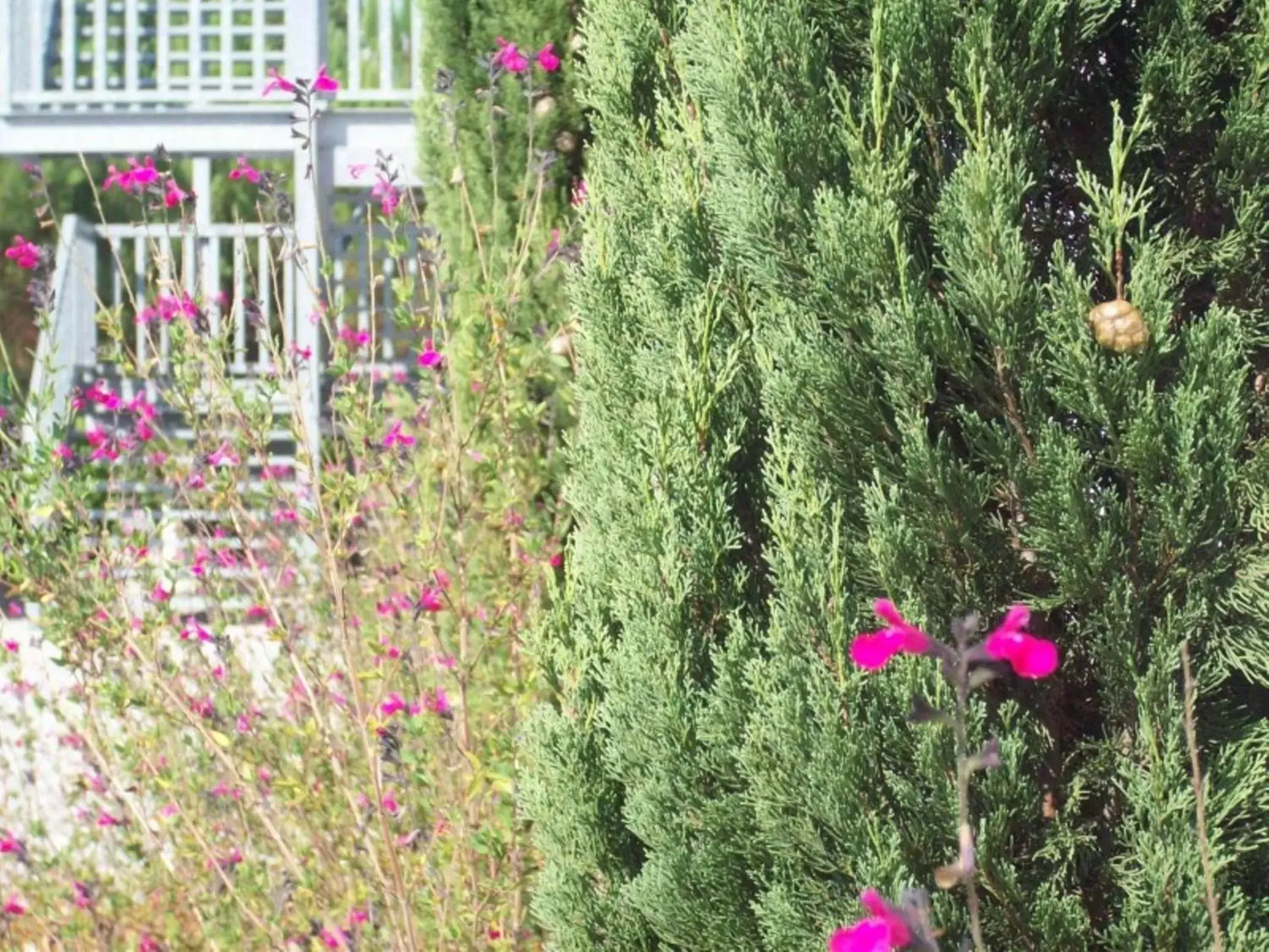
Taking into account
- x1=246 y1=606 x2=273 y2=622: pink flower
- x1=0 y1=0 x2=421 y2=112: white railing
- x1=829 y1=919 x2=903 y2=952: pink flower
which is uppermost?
x1=0 y1=0 x2=421 y2=112: white railing

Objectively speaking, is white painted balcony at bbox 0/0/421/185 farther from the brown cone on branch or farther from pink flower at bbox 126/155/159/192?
the brown cone on branch

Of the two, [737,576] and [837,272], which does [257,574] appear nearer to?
[737,576]

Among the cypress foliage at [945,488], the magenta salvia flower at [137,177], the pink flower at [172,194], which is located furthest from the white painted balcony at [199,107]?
the cypress foliage at [945,488]

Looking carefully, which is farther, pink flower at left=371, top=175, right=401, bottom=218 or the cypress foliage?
pink flower at left=371, top=175, right=401, bottom=218

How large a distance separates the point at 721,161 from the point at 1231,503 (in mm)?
930

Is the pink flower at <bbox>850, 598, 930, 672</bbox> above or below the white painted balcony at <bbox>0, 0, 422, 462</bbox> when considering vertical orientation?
below

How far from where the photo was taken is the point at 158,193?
3158 millimetres

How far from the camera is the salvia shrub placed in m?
3.04

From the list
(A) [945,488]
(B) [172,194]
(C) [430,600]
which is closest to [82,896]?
(C) [430,600]

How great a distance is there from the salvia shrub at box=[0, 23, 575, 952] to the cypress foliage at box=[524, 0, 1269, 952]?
0.47m

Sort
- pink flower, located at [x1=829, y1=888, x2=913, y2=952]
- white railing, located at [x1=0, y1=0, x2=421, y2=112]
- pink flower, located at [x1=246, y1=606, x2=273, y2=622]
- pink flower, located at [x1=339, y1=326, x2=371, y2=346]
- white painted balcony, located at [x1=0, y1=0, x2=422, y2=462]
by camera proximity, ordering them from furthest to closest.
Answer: white railing, located at [x1=0, y1=0, x2=421, y2=112]
white painted balcony, located at [x1=0, y1=0, x2=422, y2=462]
pink flower, located at [x1=339, y1=326, x2=371, y2=346]
pink flower, located at [x1=246, y1=606, x2=273, y2=622]
pink flower, located at [x1=829, y1=888, x2=913, y2=952]

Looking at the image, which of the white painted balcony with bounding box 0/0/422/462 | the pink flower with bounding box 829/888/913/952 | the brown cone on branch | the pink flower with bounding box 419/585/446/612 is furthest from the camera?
the white painted balcony with bounding box 0/0/422/462

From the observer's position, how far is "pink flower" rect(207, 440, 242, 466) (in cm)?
316

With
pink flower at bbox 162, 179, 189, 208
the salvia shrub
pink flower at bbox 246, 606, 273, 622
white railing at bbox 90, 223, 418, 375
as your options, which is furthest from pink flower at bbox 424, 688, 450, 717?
pink flower at bbox 162, 179, 189, 208
